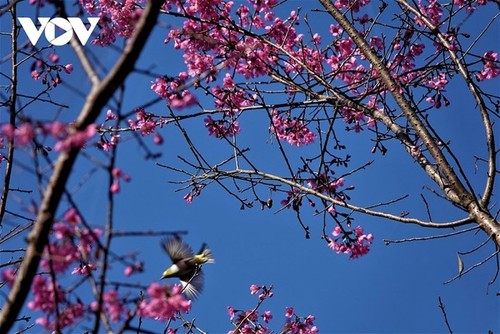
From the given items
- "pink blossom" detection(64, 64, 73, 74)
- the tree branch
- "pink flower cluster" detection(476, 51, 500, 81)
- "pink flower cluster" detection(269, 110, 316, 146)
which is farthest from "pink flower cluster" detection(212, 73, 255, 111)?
the tree branch

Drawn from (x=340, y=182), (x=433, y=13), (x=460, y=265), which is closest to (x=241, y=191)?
(x=340, y=182)

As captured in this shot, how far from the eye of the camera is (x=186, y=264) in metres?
4.56

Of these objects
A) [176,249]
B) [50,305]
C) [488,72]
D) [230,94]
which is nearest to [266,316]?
[230,94]

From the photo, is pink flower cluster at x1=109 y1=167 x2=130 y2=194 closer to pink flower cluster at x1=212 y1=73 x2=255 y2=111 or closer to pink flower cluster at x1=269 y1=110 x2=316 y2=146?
pink flower cluster at x1=212 y1=73 x2=255 y2=111

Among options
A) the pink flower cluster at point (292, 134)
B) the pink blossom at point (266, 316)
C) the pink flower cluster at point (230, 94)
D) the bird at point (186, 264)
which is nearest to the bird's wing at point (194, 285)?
the bird at point (186, 264)

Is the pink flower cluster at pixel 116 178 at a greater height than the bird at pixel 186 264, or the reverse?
the bird at pixel 186 264

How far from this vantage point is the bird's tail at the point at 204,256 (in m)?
4.91

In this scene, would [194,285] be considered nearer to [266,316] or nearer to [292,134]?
[292,134]

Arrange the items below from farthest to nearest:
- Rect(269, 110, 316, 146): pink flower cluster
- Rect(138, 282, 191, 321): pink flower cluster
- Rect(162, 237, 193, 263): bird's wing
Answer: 1. Rect(269, 110, 316, 146): pink flower cluster
2. Rect(162, 237, 193, 263): bird's wing
3. Rect(138, 282, 191, 321): pink flower cluster

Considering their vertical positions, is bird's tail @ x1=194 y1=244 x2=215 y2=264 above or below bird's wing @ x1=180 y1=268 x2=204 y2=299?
above

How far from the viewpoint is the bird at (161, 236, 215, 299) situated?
13.9ft

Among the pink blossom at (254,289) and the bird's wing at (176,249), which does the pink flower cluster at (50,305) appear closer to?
the bird's wing at (176,249)

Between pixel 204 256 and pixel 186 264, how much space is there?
1.54 feet

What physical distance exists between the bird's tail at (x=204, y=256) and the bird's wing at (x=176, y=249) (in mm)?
466
